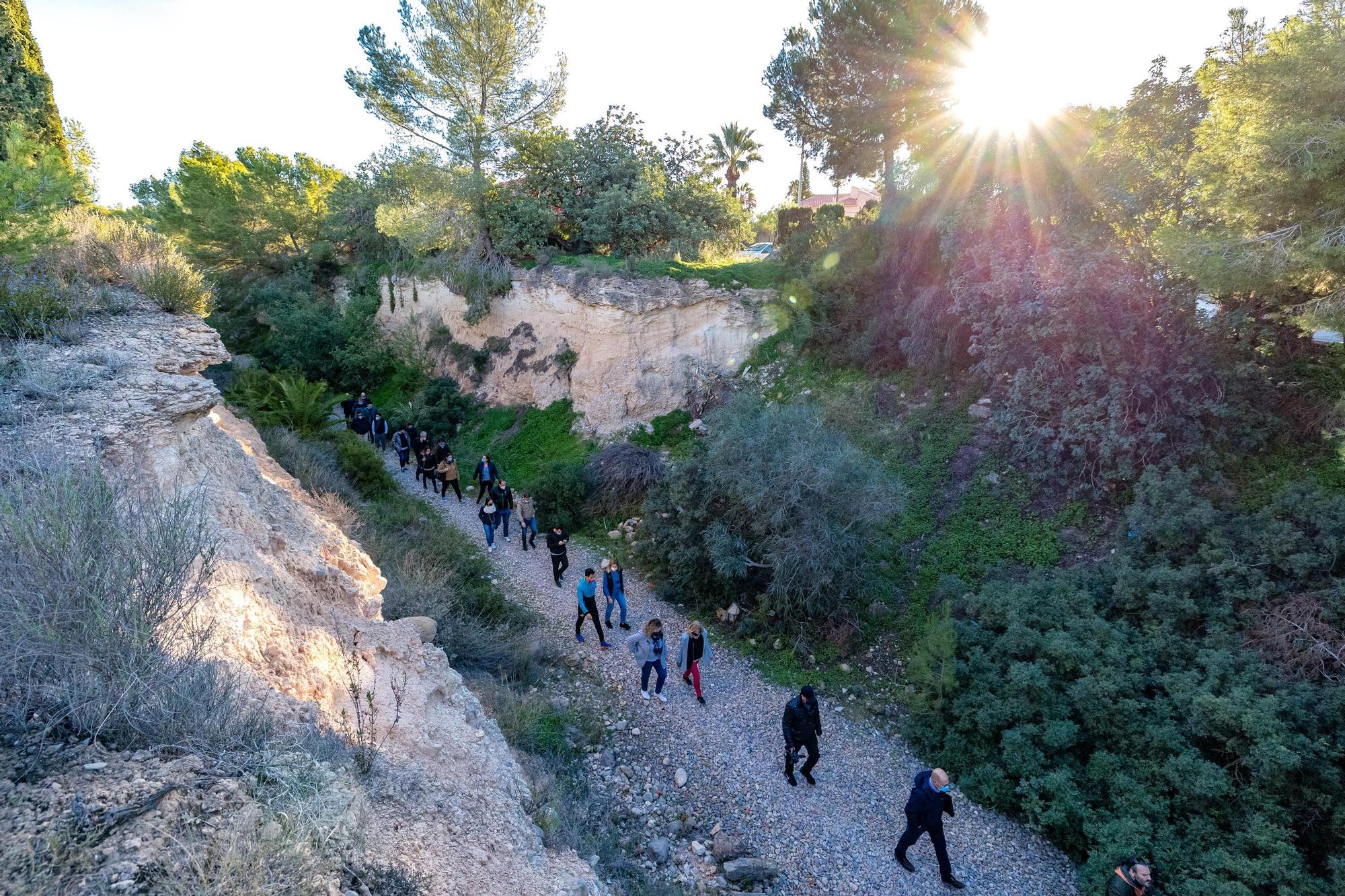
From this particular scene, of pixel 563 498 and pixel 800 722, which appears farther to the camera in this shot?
pixel 563 498

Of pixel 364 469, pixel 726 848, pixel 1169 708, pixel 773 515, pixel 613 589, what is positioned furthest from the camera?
pixel 364 469

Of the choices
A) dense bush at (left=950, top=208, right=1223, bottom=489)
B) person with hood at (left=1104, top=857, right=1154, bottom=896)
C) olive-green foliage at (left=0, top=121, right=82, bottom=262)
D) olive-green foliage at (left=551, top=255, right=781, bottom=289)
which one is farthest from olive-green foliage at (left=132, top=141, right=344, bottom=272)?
person with hood at (left=1104, top=857, right=1154, bottom=896)

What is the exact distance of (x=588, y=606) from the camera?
881 centimetres

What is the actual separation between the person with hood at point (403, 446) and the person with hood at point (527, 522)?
5477 mm

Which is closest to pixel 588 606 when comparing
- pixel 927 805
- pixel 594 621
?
pixel 594 621

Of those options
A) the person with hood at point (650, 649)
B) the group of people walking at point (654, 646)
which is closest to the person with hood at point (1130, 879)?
the group of people walking at point (654, 646)

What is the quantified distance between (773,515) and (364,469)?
996 cm

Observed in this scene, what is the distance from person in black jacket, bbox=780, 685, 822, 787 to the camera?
6594 mm

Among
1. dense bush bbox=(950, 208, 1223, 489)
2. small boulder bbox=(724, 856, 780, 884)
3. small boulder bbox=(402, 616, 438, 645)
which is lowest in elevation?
small boulder bbox=(724, 856, 780, 884)

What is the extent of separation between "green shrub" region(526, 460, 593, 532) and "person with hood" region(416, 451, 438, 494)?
2997mm

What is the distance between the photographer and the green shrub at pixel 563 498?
1306 centimetres

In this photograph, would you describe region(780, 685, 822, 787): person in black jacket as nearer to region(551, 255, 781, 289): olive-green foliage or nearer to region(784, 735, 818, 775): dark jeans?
region(784, 735, 818, 775): dark jeans

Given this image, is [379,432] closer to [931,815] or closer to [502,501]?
[502,501]

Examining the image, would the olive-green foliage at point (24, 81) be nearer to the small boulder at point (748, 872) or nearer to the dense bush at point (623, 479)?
the dense bush at point (623, 479)
